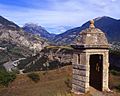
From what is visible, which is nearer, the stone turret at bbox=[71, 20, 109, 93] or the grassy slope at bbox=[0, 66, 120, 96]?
the stone turret at bbox=[71, 20, 109, 93]

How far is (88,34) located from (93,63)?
7.97 ft

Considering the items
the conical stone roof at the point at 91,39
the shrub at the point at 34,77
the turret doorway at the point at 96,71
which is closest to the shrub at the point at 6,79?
the shrub at the point at 34,77

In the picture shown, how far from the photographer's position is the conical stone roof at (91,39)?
1695 cm

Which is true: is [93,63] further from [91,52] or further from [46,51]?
[46,51]

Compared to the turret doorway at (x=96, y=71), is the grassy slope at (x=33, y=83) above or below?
below

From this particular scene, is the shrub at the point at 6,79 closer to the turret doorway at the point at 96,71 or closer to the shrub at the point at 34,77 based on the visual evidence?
the shrub at the point at 34,77

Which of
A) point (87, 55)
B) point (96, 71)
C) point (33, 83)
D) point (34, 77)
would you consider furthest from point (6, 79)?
point (87, 55)

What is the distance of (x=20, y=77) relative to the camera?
265 feet

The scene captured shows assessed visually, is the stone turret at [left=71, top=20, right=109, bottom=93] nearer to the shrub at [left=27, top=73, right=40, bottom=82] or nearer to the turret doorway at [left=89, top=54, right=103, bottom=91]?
the turret doorway at [left=89, top=54, right=103, bottom=91]

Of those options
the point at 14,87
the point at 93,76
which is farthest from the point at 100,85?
the point at 14,87

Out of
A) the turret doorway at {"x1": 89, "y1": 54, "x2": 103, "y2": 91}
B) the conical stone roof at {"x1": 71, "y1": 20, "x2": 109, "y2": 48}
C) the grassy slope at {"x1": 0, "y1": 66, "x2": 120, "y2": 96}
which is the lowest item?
the grassy slope at {"x1": 0, "y1": 66, "x2": 120, "y2": 96}

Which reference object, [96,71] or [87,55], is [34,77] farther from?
[87,55]

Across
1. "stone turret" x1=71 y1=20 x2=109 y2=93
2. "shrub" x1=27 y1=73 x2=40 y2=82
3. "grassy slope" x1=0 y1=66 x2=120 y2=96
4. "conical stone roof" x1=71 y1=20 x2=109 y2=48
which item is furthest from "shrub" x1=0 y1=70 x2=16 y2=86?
"conical stone roof" x1=71 y1=20 x2=109 y2=48

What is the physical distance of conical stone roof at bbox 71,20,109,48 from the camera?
16.9 metres
